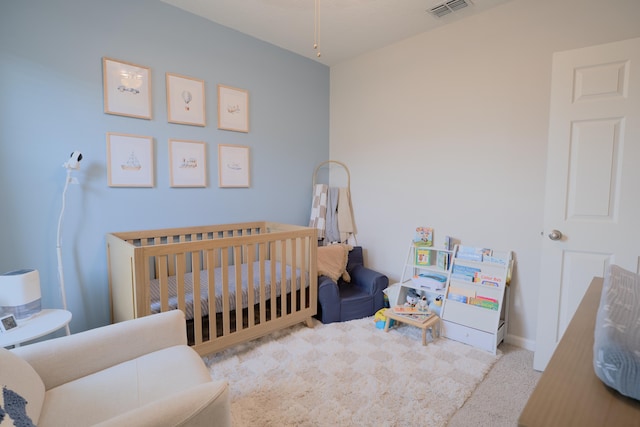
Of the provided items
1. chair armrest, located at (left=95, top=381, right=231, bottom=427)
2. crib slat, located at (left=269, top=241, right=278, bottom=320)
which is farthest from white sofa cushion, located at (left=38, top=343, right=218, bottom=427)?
crib slat, located at (left=269, top=241, right=278, bottom=320)

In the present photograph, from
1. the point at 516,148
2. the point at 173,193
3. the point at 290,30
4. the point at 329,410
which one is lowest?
the point at 329,410

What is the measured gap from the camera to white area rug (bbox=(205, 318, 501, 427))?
162 centimetres

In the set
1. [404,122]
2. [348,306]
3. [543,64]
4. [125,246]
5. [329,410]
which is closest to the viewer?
[329,410]

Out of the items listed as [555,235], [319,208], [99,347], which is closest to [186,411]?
[99,347]

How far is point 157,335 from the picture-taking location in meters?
1.47

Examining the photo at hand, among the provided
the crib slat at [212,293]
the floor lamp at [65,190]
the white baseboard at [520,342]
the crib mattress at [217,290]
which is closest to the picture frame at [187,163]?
the floor lamp at [65,190]

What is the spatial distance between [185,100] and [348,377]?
244cm

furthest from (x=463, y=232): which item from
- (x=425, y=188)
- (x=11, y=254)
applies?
(x=11, y=254)

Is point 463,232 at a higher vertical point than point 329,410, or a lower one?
higher

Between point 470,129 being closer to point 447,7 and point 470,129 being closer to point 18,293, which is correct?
point 447,7

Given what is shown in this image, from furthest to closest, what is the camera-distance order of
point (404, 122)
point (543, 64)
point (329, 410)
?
1. point (404, 122)
2. point (543, 64)
3. point (329, 410)

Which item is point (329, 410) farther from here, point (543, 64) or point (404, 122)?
point (543, 64)

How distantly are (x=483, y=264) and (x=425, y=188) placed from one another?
825mm

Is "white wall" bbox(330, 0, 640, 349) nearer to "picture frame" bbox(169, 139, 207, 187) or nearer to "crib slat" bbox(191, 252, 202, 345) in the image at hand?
"picture frame" bbox(169, 139, 207, 187)
